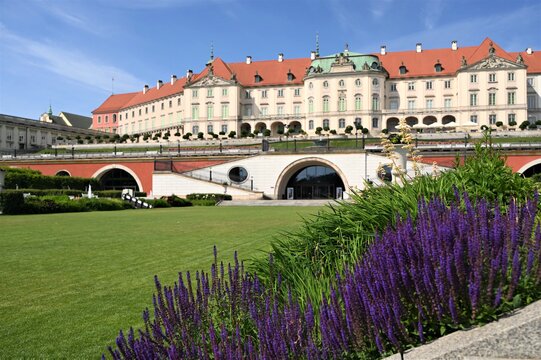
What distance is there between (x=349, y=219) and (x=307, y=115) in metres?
76.3

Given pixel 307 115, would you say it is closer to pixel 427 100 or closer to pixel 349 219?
pixel 427 100

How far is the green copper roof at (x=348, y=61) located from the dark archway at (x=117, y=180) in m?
39.1

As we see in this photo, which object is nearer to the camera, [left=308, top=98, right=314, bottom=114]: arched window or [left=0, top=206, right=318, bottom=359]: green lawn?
[left=0, top=206, right=318, bottom=359]: green lawn

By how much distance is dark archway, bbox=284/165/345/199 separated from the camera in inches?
1970

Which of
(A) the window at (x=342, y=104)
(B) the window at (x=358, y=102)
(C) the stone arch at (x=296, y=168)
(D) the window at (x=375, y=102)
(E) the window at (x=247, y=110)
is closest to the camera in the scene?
(C) the stone arch at (x=296, y=168)

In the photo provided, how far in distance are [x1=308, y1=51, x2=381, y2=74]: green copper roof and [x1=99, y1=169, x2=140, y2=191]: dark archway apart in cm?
3912

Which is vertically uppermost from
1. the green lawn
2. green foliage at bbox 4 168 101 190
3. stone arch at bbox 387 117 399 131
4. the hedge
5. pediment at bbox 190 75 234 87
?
pediment at bbox 190 75 234 87

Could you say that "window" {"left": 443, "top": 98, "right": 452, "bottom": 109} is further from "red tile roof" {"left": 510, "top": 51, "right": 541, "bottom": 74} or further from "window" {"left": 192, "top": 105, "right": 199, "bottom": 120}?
"window" {"left": 192, "top": 105, "right": 199, "bottom": 120}

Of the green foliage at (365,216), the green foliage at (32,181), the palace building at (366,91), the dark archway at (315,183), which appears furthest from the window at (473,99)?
the green foliage at (365,216)

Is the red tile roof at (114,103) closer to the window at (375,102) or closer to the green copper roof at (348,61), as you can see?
the green copper roof at (348,61)

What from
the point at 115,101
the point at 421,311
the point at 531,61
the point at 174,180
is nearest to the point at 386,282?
the point at 421,311

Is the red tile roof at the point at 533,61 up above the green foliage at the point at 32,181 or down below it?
above

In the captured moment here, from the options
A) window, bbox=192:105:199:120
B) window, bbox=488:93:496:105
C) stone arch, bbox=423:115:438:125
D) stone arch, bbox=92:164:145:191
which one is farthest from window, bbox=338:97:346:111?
stone arch, bbox=92:164:145:191

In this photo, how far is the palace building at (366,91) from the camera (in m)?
73.2
